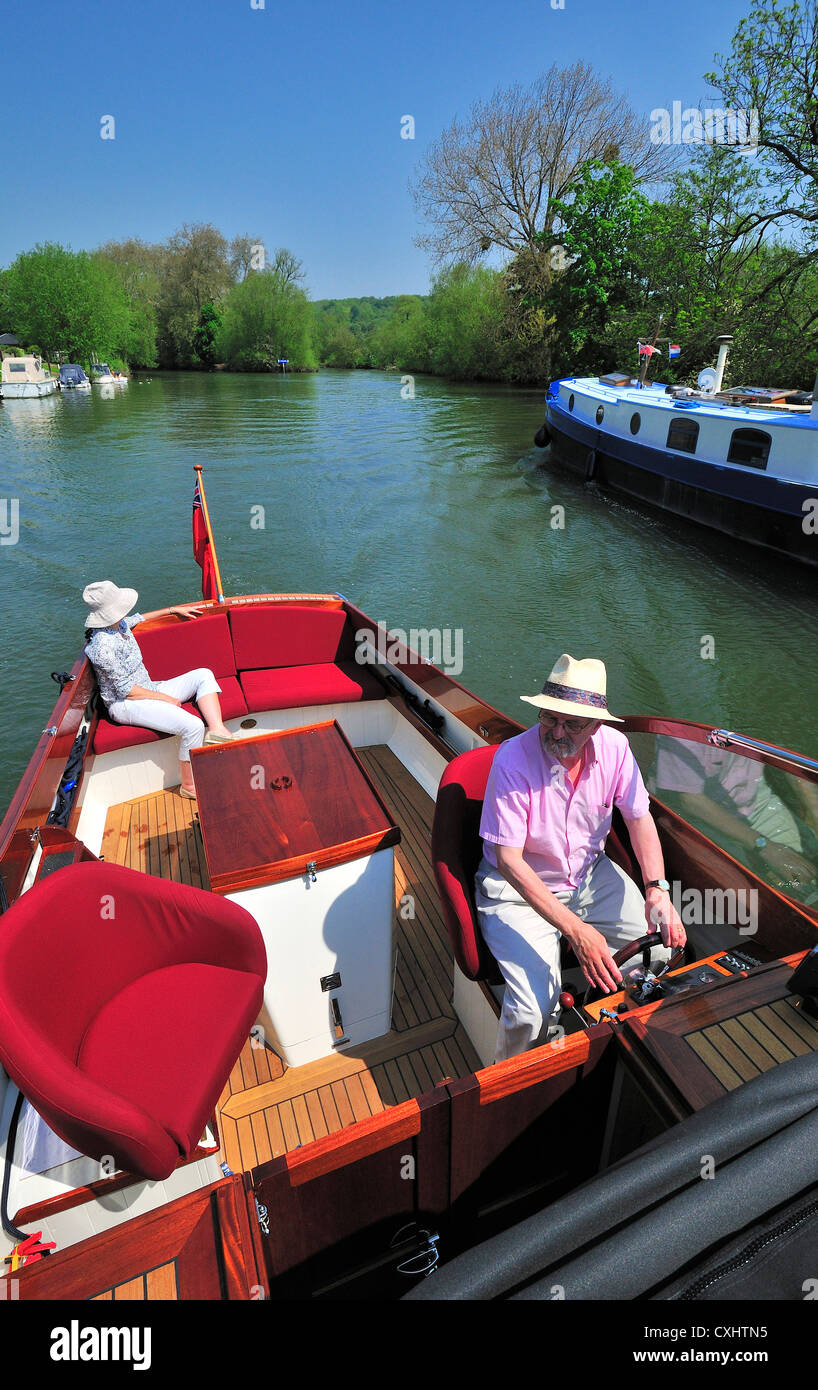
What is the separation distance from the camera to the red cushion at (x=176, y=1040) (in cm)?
178

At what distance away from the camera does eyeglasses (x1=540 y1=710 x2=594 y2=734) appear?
1.98 metres

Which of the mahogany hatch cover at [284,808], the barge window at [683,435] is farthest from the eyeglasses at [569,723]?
the barge window at [683,435]

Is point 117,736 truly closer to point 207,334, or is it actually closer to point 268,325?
point 268,325

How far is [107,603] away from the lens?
3.52m

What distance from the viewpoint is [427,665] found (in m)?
3.80

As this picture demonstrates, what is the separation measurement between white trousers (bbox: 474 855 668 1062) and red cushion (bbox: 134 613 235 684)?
2.78 m

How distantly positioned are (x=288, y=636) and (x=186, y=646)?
656mm

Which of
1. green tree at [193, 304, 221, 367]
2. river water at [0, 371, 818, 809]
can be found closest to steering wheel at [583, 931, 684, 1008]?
river water at [0, 371, 818, 809]

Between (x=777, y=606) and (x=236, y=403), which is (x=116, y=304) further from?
(x=777, y=606)

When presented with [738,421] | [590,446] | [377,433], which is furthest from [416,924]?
[377,433]

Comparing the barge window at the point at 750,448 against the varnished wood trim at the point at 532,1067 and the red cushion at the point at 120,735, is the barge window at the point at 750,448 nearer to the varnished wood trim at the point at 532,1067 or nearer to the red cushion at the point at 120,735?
the red cushion at the point at 120,735

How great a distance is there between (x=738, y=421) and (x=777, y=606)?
306 centimetres

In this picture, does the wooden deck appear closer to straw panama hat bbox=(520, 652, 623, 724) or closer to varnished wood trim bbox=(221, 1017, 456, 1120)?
varnished wood trim bbox=(221, 1017, 456, 1120)

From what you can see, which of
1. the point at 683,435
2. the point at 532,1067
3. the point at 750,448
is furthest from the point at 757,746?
the point at 683,435
